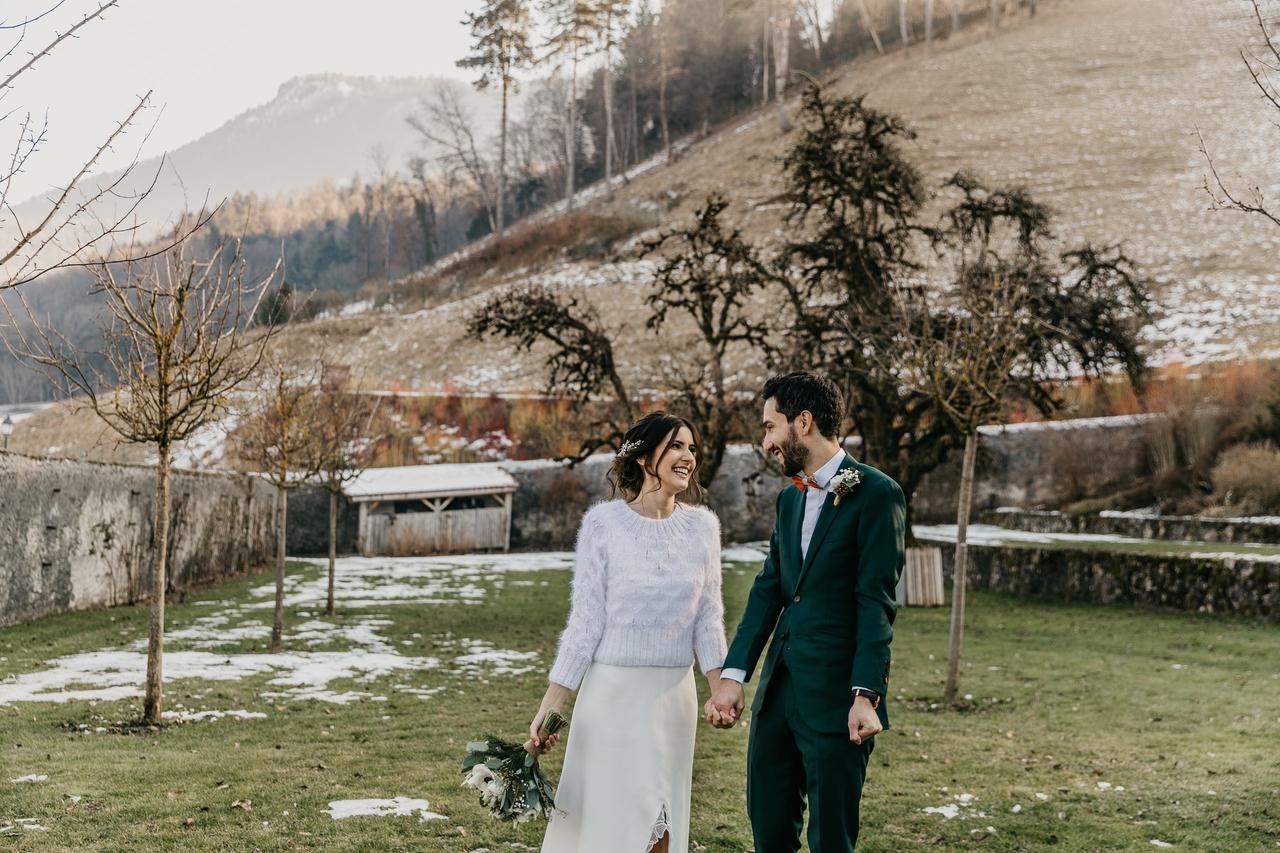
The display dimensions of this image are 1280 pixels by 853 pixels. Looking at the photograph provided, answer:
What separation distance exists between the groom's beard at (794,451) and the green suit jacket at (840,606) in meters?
0.15

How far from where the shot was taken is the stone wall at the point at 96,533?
13.6 m

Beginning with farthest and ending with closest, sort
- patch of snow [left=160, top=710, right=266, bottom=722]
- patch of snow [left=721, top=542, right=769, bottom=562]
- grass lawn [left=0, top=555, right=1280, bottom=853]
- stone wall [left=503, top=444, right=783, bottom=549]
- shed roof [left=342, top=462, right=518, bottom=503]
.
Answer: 1. stone wall [left=503, top=444, right=783, bottom=549]
2. shed roof [left=342, top=462, right=518, bottom=503]
3. patch of snow [left=721, top=542, right=769, bottom=562]
4. patch of snow [left=160, top=710, right=266, bottom=722]
5. grass lawn [left=0, top=555, right=1280, bottom=853]

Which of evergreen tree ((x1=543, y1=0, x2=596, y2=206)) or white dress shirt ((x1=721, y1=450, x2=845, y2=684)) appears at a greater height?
evergreen tree ((x1=543, y1=0, x2=596, y2=206))

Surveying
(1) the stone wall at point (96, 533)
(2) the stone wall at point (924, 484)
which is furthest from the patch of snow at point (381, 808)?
(2) the stone wall at point (924, 484)

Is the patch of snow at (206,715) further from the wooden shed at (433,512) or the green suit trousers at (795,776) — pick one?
the wooden shed at (433,512)

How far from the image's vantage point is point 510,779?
12.5 feet

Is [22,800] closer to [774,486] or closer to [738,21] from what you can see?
[774,486]

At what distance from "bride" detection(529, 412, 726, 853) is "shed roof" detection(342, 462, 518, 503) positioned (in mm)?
22974

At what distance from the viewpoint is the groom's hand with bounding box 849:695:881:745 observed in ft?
11.6

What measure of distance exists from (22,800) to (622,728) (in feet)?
13.6

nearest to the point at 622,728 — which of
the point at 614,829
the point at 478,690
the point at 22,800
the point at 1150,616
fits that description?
the point at 614,829

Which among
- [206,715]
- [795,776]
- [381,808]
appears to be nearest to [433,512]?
[206,715]

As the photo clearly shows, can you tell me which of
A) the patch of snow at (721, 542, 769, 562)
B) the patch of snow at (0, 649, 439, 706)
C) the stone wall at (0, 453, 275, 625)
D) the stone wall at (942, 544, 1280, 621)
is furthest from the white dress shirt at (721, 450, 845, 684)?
the patch of snow at (721, 542, 769, 562)

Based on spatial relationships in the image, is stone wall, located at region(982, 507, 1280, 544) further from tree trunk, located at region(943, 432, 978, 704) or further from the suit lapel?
the suit lapel
